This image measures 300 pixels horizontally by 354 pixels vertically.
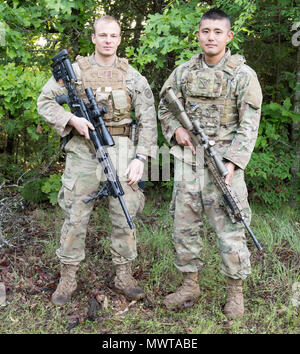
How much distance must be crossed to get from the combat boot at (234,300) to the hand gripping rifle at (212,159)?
46 cm

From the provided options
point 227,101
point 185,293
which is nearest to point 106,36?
point 227,101

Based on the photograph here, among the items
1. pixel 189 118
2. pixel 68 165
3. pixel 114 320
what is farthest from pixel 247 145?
pixel 114 320

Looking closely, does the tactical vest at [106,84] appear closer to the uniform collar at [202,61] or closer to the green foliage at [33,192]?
the uniform collar at [202,61]

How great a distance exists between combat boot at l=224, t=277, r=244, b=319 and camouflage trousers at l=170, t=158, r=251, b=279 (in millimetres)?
118

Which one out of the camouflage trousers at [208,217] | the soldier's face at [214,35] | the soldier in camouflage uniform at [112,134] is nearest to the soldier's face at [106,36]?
the soldier in camouflage uniform at [112,134]

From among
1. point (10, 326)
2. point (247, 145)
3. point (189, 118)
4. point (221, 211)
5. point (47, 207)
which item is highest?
point (189, 118)

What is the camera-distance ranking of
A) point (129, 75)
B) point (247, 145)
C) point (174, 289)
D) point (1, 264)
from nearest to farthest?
point (247, 145), point (129, 75), point (174, 289), point (1, 264)

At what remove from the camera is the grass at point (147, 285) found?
→ 3311 millimetres

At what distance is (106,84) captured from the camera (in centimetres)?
329

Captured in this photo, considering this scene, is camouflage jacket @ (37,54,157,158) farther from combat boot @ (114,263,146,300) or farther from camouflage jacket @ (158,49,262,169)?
combat boot @ (114,263,146,300)

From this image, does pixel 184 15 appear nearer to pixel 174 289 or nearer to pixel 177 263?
pixel 177 263

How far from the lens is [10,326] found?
3.29 meters

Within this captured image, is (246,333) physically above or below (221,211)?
below

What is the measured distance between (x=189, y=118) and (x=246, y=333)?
184 centimetres
